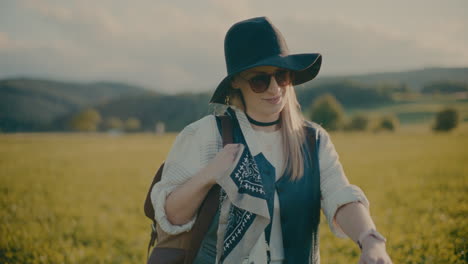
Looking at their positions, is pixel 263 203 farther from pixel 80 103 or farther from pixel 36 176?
pixel 80 103

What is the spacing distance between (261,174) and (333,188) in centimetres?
46

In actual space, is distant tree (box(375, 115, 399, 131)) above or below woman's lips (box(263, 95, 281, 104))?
below

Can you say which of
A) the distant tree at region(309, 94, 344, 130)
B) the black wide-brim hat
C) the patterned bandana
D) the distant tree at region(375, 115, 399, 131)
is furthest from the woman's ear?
the distant tree at region(309, 94, 344, 130)

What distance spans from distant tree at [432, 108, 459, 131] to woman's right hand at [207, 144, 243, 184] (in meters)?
64.2

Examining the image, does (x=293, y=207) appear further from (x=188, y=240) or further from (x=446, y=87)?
(x=446, y=87)

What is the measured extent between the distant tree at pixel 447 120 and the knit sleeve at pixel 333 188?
63.6 m

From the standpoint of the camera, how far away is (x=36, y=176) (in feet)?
44.7

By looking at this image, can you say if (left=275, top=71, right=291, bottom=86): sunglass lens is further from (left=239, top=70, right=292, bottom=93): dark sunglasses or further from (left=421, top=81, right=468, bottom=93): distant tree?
(left=421, top=81, right=468, bottom=93): distant tree

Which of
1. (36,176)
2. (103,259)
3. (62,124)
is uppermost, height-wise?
(103,259)

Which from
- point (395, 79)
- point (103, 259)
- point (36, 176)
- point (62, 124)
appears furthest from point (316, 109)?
point (62, 124)

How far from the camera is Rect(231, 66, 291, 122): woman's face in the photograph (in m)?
2.26

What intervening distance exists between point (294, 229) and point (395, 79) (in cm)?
15608

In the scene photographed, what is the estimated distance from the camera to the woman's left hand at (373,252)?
1.65 meters

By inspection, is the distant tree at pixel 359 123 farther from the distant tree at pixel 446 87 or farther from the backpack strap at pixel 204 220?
the backpack strap at pixel 204 220
